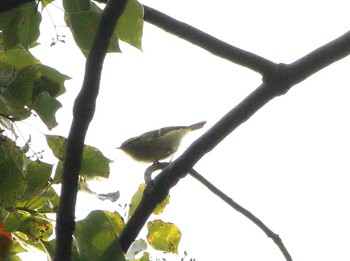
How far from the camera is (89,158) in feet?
5.67

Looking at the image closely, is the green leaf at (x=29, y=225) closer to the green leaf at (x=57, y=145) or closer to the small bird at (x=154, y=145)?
the green leaf at (x=57, y=145)

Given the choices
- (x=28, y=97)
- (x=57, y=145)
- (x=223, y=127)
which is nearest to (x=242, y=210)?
(x=223, y=127)

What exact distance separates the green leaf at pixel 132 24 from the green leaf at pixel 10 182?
435 millimetres

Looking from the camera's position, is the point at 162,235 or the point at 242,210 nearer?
the point at 242,210

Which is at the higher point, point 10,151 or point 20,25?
point 20,25

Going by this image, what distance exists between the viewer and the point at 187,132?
6.89ft

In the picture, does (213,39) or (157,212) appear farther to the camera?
(157,212)

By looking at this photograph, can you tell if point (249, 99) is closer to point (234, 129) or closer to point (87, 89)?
point (234, 129)

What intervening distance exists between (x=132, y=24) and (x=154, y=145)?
470 millimetres

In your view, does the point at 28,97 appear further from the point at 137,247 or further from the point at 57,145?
the point at 137,247

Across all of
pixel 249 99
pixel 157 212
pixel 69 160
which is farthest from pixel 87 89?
pixel 157 212

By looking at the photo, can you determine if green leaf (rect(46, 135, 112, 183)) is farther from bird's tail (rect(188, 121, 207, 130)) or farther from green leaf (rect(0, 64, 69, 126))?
bird's tail (rect(188, 121, 207, 130))

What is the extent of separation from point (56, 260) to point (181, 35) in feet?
2.28

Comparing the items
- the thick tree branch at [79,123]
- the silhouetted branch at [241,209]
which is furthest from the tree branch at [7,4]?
the silhouetted branch at [241,209]
